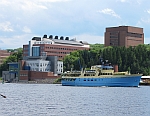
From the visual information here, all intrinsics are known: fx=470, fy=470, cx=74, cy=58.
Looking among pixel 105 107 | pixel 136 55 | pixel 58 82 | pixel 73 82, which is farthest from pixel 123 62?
pixel 105 107

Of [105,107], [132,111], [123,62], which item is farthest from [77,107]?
[123,62]

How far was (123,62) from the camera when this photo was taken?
197m

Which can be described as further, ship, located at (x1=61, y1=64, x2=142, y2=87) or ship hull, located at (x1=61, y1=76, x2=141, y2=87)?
ship hull, located at (x1=61, y1=76, x2=141, y2=87)

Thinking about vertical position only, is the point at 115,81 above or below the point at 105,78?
below

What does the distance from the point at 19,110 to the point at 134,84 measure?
85565 millimetres

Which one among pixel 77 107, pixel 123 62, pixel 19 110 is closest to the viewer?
pixel 19 110

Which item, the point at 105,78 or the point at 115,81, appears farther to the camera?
the point at 105,78

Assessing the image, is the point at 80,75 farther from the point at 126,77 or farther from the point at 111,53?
the point at 111,53

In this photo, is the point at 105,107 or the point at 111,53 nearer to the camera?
the point at 105,107

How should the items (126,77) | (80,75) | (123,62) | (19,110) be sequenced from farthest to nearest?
(123,62)
(80,75)
(126,77)
(19,110)

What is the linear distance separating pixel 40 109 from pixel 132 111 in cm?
1227

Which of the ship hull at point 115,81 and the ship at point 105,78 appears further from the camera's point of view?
the ship hull at point 115,81

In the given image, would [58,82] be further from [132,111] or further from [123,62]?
[132,111]

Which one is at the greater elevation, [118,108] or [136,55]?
[136,55]
